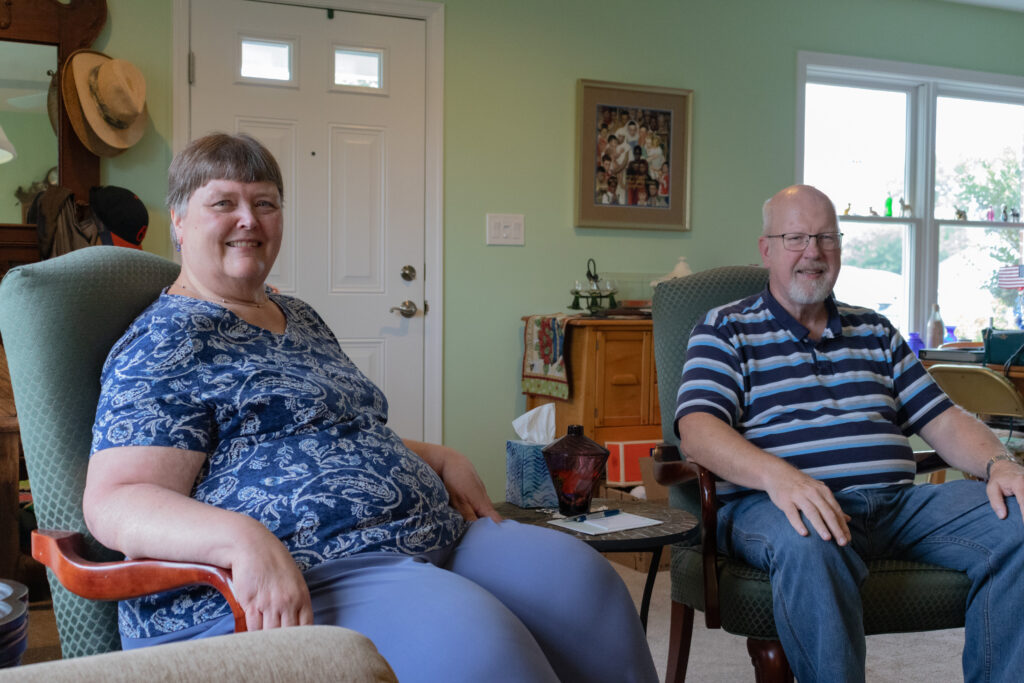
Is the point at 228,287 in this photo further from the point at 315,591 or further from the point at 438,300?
the point at 438,300

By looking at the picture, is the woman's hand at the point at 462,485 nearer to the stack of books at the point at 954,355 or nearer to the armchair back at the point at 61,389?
the armchair back at the point at 61,389

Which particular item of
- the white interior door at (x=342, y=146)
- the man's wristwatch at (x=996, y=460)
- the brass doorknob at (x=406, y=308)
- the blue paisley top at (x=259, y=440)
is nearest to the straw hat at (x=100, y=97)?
the white interior door at (x=342, y=146)

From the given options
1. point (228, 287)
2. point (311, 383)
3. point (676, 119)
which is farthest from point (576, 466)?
point (676, 119)

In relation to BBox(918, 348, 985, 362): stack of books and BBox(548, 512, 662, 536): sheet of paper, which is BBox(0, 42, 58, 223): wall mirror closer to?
BBox(548, 512, 662, 536): sheet of paper

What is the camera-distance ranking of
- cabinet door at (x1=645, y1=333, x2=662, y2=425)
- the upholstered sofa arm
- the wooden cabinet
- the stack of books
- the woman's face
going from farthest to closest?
1. cabinet door at (x1=645, y1=333, x2=662, y2=425)
2. the wooden cabinet
3. the stack of books
4. the woman's face
5. the upholstered sofa arm

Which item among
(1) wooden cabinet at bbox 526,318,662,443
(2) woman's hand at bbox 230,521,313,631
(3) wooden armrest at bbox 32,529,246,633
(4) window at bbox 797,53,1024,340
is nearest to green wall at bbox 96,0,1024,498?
(4) window at bbox 797,53,1024,340

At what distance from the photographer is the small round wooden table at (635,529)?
1.59m

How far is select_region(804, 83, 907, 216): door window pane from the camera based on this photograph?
4.90 m

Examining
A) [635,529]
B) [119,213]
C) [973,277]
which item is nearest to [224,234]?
[635,529]

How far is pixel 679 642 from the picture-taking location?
200 cm

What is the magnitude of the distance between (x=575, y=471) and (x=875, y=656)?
49.3 inches

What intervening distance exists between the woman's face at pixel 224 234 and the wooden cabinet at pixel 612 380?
2282 mm

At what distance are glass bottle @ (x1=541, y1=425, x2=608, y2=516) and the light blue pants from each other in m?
0.25

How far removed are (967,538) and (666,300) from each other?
0.82 metres
